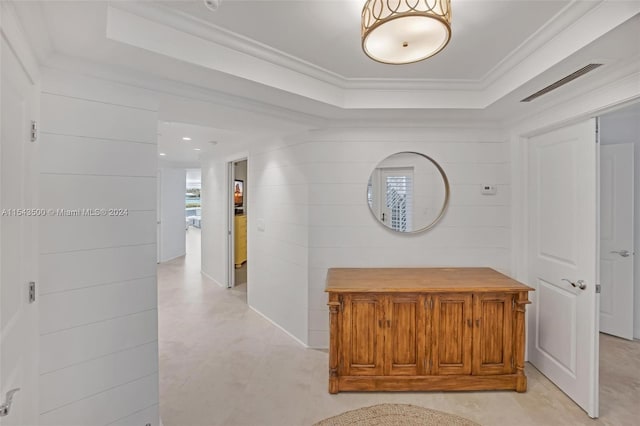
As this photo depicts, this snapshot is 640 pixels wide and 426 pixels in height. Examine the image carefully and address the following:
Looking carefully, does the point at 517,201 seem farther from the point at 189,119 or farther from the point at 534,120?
the point at 189,119

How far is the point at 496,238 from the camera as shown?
2957 mm

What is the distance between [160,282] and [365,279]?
4.40 meters

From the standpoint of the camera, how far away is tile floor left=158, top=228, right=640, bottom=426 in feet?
6.86

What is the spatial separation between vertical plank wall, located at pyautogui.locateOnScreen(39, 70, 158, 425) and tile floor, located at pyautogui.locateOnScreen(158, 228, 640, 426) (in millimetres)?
489

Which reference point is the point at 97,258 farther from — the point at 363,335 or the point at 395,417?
the point at 395,417

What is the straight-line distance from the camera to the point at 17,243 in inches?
50.9

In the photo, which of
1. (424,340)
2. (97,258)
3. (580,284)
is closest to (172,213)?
(97,258)

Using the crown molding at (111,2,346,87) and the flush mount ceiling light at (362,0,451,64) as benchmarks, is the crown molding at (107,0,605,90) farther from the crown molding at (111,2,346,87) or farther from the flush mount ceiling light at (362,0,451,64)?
the flush mount ceiling light at (362,0,451,64)

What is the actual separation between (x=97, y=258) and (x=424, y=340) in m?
2.31

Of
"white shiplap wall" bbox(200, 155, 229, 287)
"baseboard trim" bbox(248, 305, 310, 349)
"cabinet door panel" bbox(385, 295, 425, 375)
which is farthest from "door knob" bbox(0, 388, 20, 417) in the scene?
"white shiplap wall" bbox(200, 155, 229, 287)

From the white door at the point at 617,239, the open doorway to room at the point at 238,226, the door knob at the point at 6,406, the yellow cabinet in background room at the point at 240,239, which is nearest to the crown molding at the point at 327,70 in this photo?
the door knob at the point at 6,406

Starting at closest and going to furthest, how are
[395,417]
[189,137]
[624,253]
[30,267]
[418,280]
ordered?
[30,267] < [395,417] < [418,280] < [624,253] < [189,137]

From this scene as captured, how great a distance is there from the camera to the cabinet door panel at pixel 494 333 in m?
2.35

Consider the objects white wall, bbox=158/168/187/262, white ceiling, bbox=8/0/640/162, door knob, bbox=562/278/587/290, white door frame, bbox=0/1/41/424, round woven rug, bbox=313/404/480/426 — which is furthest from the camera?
Answer: white wall, bbox=158/168/187/262
